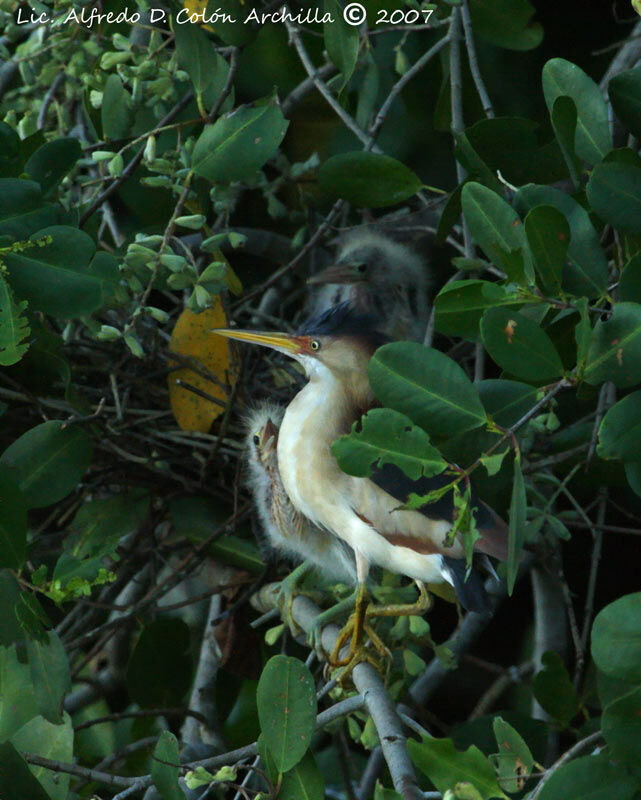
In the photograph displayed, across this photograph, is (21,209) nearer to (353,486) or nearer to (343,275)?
(353,486)

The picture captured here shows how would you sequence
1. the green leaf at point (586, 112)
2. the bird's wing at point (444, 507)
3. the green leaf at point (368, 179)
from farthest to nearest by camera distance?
1. the green leaf at point (368, 179)
2. the bird's wing at point (444, 507)
3. the green leaf at point (586, 112)

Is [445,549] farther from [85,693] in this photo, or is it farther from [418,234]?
[418,234]

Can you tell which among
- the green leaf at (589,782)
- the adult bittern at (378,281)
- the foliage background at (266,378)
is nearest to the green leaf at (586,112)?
the foliage background at (266,378)

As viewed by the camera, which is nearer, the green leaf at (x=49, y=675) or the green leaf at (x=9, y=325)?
the green leaf at (x=9, y=325)

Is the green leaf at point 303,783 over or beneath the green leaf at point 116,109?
beneath

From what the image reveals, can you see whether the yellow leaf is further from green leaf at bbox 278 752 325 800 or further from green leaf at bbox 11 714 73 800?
green leaf at bbox 278 752 325 800

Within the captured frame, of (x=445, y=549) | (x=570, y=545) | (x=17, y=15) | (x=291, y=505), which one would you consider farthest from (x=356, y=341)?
(x=570, y=545)

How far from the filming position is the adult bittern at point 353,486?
4.38 ft

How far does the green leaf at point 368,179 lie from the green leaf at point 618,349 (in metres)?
0.73

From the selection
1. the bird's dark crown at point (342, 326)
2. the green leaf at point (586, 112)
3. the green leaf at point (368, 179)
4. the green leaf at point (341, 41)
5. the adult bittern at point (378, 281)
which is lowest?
the adult bittern at point (378, 281)

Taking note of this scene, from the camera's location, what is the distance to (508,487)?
4.62 ft

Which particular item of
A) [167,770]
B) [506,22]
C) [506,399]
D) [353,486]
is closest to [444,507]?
[353,486]

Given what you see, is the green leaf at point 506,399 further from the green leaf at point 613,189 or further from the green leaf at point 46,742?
the green leaf at point 46,742

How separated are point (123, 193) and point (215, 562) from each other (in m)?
0.85
